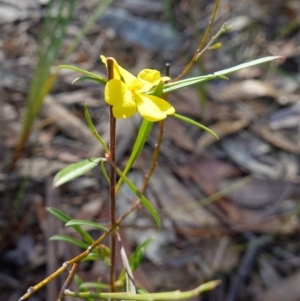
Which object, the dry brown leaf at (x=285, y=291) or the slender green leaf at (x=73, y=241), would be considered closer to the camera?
the slender green leaf at (x=73, y=241)

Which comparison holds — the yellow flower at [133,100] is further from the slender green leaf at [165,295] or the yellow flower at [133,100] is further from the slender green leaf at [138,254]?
the slender green leaf at [138,254]

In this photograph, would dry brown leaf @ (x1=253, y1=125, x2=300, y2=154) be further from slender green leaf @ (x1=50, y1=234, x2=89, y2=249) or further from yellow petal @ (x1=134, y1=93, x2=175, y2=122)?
yellow petal @ (x1=134, y1=93, x2=175, y2=122)

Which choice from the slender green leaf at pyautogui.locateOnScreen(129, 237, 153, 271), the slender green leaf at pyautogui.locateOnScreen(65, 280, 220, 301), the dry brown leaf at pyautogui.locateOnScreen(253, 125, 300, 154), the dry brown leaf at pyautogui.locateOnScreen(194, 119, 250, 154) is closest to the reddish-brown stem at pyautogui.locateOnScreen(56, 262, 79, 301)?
A: the slender green leaf at pyautogui.locateOnScreen(65, 280, 220, 301)

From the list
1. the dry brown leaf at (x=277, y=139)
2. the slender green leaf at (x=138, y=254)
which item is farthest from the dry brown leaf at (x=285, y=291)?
the slender green leaf at (x=138, y=254)

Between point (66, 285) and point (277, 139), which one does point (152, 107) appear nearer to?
point (66, 285)

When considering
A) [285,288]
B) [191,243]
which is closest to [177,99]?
[191,243]

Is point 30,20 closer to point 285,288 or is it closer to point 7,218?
point 7,218

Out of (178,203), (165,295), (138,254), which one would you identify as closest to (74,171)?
(138,254)

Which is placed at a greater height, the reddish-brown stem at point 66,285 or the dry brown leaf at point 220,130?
the dry brown leaf at point 220,130
